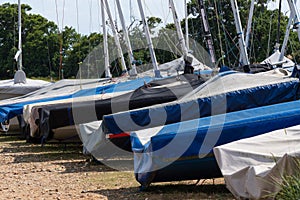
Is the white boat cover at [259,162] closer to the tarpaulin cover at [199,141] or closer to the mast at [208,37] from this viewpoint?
the tarpaulin cover at [199,141]

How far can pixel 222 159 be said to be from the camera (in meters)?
7.88

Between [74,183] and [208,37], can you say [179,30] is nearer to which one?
[208,37]

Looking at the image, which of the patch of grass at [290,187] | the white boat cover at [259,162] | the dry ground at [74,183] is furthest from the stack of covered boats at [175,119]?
the patch of grass at [290,187]

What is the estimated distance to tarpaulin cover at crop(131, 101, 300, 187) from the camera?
900cm

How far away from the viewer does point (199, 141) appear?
8.98 metres

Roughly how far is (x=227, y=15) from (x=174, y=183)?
27623 mm

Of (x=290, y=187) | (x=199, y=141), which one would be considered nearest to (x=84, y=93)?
(x=199, y=141)

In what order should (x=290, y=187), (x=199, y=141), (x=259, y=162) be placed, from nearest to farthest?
(x=290, y=187) < (x=259, y=162) < (x=199, y=141)

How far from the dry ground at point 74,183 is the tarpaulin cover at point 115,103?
2.79 feet

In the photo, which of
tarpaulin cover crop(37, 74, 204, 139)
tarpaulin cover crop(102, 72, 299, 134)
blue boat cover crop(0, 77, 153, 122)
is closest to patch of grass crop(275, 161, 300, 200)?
tarpaulin cover crop(102, 72, 299, 134)

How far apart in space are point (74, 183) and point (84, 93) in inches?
287

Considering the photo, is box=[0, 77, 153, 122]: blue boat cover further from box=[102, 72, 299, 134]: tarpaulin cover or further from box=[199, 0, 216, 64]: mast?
box=[102, 72, 299, 134]: tarpaulin cover

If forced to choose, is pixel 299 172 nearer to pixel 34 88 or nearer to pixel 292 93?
pixel 292 93

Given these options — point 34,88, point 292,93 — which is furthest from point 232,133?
point 34,88
